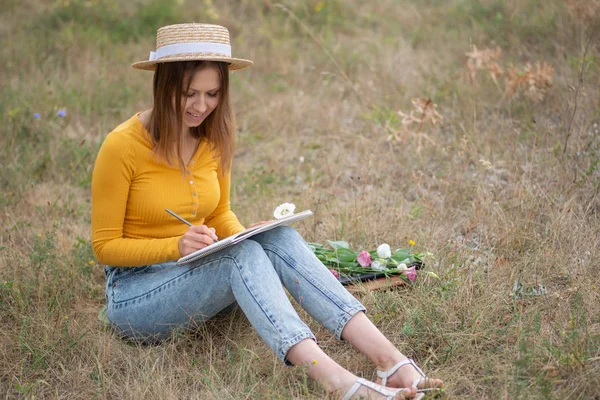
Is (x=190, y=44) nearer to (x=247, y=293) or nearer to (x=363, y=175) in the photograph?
(x=247, y=293)

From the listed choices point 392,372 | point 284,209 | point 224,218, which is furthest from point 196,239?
point 392,372

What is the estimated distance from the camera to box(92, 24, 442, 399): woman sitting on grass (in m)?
2.18

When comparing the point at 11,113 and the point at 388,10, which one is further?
the point at 388,10

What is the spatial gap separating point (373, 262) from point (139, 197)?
109 centimetres

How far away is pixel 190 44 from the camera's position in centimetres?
235

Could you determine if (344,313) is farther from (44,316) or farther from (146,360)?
(44,316)

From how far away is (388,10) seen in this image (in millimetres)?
6590

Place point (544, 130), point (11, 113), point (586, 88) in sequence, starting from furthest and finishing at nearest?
point (11, 113)
point (586, 88)
point (544, 130)

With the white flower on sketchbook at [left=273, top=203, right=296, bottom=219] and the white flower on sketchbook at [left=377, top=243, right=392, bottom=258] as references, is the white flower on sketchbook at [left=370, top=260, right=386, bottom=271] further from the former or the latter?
the white flower on sketchbook at [left=273, top=203, right=296, bottom=219]

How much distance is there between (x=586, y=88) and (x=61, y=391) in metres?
3.73

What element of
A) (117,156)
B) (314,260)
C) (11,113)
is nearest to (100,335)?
(117,156)

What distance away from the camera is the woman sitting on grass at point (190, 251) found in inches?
86.0

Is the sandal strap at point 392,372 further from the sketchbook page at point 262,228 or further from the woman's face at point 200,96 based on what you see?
the woman's face at point 200,96

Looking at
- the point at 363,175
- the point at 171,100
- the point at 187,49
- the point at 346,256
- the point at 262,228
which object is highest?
the point at 187,49
